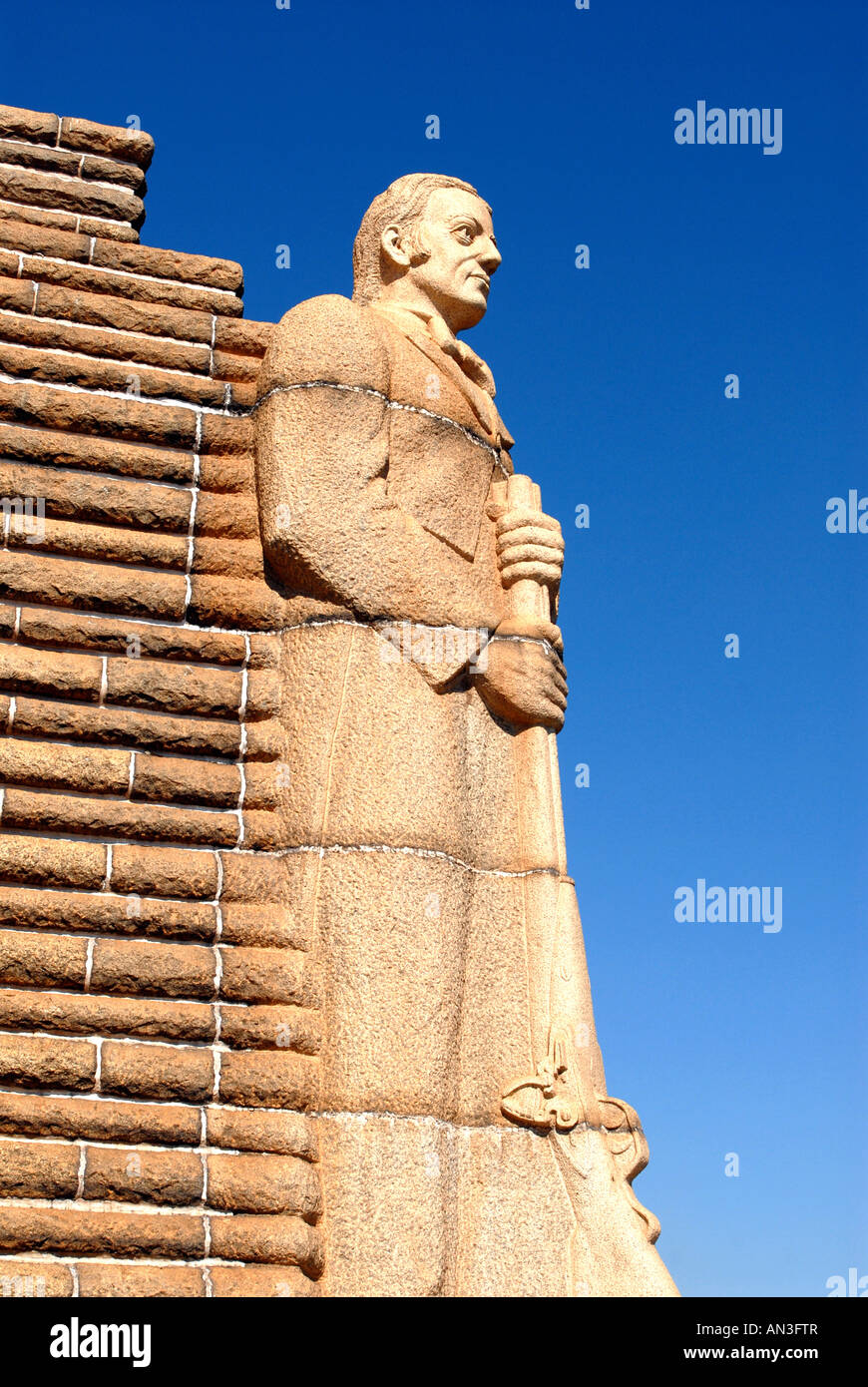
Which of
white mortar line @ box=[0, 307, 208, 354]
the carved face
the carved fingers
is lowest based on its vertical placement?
the carved fingers

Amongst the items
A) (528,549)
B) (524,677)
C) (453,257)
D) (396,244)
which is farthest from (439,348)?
(524,677)

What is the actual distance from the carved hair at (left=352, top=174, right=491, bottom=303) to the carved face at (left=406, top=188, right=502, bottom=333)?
4 centimetres

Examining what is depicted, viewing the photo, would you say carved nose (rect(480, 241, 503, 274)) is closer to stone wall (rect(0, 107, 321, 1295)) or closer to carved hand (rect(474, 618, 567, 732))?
stone wall (rect(0, 107, 321, 1295))

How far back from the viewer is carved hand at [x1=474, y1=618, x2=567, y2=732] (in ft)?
27.6

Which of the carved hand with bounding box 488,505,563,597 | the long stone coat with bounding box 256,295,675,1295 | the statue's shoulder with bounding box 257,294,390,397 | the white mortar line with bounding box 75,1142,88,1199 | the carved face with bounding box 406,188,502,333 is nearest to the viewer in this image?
the white mortar line with bounding box 75,1142,88,1199

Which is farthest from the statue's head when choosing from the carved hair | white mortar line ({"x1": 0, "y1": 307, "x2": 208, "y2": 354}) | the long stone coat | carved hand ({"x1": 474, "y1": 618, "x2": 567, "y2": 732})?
carved hand ({"x1": 474, "y1": 618, "x2": 567, "y2": 732})

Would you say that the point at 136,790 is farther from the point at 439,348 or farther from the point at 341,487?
the point at 439,348

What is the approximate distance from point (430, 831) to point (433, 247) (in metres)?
3.16

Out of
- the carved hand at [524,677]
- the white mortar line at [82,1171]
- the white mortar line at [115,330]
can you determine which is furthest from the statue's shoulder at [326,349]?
the white mortar line at [82,1171]

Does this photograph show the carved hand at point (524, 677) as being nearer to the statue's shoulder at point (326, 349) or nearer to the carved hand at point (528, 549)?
the carved hand at point (528, 549)

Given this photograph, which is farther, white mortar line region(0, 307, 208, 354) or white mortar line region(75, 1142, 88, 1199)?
white mortar line region(0, 307, 208, 354)

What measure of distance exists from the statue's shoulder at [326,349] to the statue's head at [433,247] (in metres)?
0.65

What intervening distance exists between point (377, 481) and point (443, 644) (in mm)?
838
